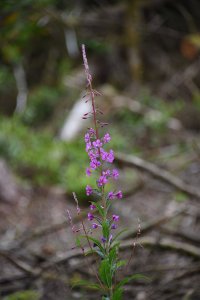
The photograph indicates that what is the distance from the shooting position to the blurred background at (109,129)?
11.1 feet

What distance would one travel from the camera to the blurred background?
134 inches

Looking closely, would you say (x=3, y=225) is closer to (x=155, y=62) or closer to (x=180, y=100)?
(x=180, y=100)

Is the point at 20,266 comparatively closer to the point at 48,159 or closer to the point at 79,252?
the point at 79,252

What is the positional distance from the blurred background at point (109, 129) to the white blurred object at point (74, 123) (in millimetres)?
27

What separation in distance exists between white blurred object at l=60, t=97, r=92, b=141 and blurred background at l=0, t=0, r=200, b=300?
27 mm

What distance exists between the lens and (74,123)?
329 inches

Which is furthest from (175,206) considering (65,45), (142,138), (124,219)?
(65,45)

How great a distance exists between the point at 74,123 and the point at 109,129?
2.28 feet

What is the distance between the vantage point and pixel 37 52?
38.0 ft

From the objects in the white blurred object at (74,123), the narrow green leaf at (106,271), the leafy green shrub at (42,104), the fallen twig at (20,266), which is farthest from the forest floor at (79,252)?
the leafy green shrub at (42,104)

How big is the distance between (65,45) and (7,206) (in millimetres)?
6675

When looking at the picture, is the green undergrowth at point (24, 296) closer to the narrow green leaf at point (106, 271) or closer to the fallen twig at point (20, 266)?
the fallen twig at point (20, 266)

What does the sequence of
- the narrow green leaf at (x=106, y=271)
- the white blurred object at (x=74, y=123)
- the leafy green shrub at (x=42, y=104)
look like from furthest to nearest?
the leafy green shrub at (x=42, y=104), the white blurred object at (x=74, y=123), the narrow green leaf at (x=106, y=271)

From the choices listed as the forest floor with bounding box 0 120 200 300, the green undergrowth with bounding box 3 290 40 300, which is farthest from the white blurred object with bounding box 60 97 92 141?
the green undergrowth with bounding box 3 290 40 300
